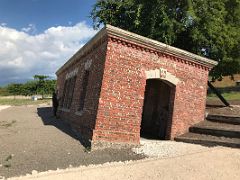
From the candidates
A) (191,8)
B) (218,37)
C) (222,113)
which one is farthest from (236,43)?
(222,113)

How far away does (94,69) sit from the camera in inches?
448

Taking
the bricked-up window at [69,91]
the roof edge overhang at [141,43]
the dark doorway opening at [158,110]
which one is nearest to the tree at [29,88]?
the bricked-up window at [69,91]

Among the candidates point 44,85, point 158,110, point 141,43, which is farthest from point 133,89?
point 44,85

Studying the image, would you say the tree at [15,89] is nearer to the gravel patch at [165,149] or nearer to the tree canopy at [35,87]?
the tree canopy at [35,87]

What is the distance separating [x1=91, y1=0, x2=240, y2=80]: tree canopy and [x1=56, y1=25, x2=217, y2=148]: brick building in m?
7.11

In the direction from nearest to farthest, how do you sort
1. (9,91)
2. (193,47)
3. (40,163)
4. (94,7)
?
(40,163) < (193,47) < (94,7) < (9,91)

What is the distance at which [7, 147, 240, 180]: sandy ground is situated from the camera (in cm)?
673

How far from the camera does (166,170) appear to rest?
727 centimetres

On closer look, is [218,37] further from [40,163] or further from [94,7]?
[40,163]

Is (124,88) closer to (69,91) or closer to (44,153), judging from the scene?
(44,153)

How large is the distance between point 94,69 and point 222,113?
6348mm

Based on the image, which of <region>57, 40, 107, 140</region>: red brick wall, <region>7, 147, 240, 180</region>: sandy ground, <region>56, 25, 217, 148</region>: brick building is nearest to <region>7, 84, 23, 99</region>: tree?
<region>56, 25, 217, 148</region>: brick building

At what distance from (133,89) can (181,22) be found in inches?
457

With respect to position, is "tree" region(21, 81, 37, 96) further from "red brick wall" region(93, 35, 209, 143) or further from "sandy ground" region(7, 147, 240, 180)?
"sandy ground" region(7, 147, 240, 180)
